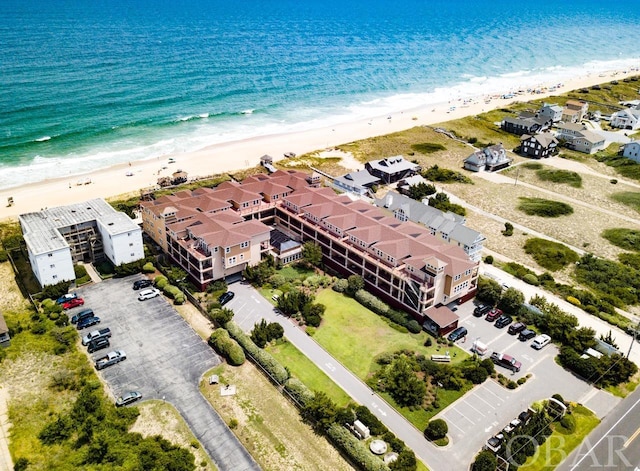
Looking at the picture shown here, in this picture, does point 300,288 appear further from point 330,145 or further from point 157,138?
point 157,138

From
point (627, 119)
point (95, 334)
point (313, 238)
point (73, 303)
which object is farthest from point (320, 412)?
point (627, 119)

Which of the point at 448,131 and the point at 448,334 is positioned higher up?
the point at 448,131

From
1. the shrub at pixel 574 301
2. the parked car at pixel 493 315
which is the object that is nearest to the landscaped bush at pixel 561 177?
the shrub at pixel 574 301

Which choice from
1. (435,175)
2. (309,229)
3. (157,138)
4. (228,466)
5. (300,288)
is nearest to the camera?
(228,466)

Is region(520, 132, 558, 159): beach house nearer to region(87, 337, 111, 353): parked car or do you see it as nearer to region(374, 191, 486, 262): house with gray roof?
region(374, 191, 486, 262): house with gray roof

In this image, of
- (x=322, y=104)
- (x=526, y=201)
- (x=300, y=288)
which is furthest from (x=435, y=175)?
(x=322, y=104)

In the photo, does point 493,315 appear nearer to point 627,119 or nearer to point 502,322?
point 502,322

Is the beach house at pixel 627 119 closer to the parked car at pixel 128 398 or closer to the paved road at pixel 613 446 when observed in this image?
the paved road at pixel 613 446

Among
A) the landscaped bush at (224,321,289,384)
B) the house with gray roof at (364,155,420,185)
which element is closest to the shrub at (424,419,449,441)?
the landscaped bush at (224,321,289,384)
